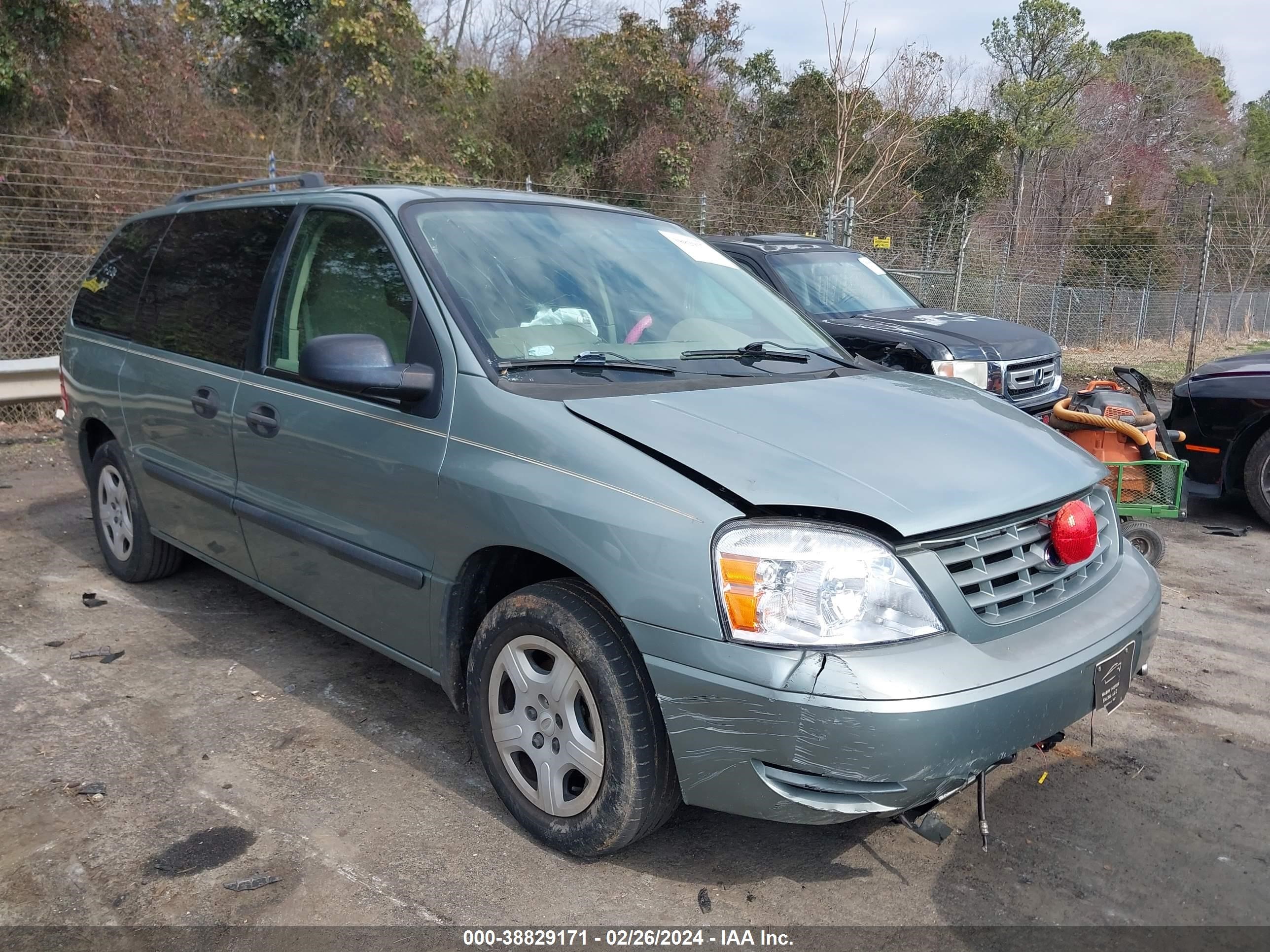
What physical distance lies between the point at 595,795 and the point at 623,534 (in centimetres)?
71

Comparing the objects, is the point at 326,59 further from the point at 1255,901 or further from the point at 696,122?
the point at 1255,901

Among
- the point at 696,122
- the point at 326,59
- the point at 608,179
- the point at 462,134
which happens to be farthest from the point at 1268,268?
the point at 326,59

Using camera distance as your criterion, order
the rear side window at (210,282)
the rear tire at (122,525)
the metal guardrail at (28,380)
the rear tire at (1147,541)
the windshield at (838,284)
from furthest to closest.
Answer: the metal guardrail at (28,380) → the windshield at (838,284) → the rear tire at (1147,541) → the rear tire at (122,525) → the rear side window at (210,282)

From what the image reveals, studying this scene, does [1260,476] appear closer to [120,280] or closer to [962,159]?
[120,280]

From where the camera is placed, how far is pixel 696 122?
1916cm

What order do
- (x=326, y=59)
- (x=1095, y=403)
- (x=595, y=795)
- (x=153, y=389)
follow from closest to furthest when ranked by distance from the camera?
(x=595, y=795) → (x=153, y=389) → (x=1095, y=403) → (x=326, y=59)

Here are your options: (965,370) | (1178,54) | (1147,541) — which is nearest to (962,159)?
(965,370)

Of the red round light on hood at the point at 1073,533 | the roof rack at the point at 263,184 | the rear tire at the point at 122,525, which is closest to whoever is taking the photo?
the red round light on hood at the point at 1073,533

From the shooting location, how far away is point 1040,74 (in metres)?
32.3

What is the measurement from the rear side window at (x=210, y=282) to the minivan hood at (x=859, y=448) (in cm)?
177

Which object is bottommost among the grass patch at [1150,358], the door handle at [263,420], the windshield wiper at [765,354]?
the grass patch at [1150,358]

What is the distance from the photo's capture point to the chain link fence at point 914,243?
9.84 metres

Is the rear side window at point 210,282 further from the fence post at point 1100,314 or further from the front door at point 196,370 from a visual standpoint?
the fence post at point 1100,314

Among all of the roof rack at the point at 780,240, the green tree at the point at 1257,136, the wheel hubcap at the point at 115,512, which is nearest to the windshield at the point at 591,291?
the wheel hubcap at the point at 115,512
